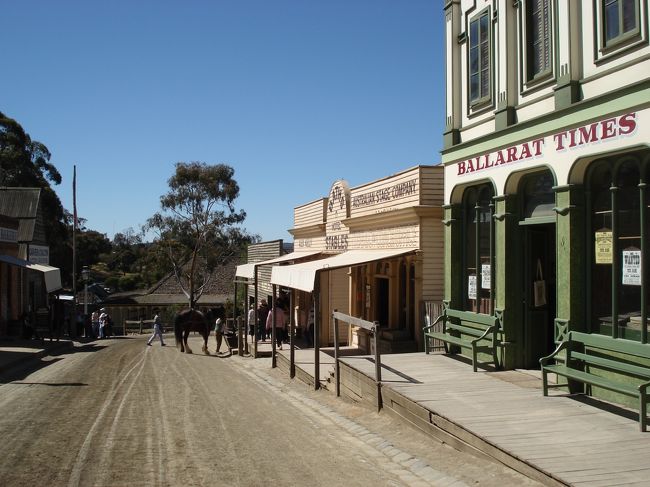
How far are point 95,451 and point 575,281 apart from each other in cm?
642

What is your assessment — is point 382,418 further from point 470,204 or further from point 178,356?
point 178,356

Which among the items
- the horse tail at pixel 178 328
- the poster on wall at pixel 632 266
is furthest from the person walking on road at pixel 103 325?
the poster on wall at pixel 632 266

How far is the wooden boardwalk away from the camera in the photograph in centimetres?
592

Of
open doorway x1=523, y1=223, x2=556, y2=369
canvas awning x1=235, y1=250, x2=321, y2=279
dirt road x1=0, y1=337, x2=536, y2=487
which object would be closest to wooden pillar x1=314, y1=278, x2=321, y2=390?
dirt road x1=0, y1=337, x2=536, y2=487

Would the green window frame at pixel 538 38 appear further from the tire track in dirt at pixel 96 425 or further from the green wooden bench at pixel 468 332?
the tire track in dirt at pixel 96 425

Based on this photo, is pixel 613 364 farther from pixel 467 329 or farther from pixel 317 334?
pixel 317 334

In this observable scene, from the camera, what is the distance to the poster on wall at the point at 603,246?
8695 mm

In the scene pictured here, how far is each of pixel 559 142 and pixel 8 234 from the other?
22.5 meters

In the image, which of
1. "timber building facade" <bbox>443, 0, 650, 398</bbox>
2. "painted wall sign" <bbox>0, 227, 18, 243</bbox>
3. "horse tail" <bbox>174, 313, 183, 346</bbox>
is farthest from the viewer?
"painted wall sign" <bbox>0, 227, 18, 243</bbox>

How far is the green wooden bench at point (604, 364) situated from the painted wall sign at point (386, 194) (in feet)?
20.0

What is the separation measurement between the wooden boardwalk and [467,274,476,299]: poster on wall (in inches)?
65.1

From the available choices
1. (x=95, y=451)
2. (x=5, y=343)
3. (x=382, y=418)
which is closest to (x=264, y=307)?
(x=5, y=343)

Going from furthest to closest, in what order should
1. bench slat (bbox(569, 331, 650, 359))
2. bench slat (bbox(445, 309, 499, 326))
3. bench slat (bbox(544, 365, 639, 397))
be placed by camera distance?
bench slat (bbox(445, 309, 499, 326)) → bench slat (bbox(569, 331, 650, 359)) → bench slat (bbox(544, 365, 639, 397))

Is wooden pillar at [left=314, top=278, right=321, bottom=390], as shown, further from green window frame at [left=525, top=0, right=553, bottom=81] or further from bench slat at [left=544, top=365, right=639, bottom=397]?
green window frame at [left=525, top=0, right=553, bottom=81]
